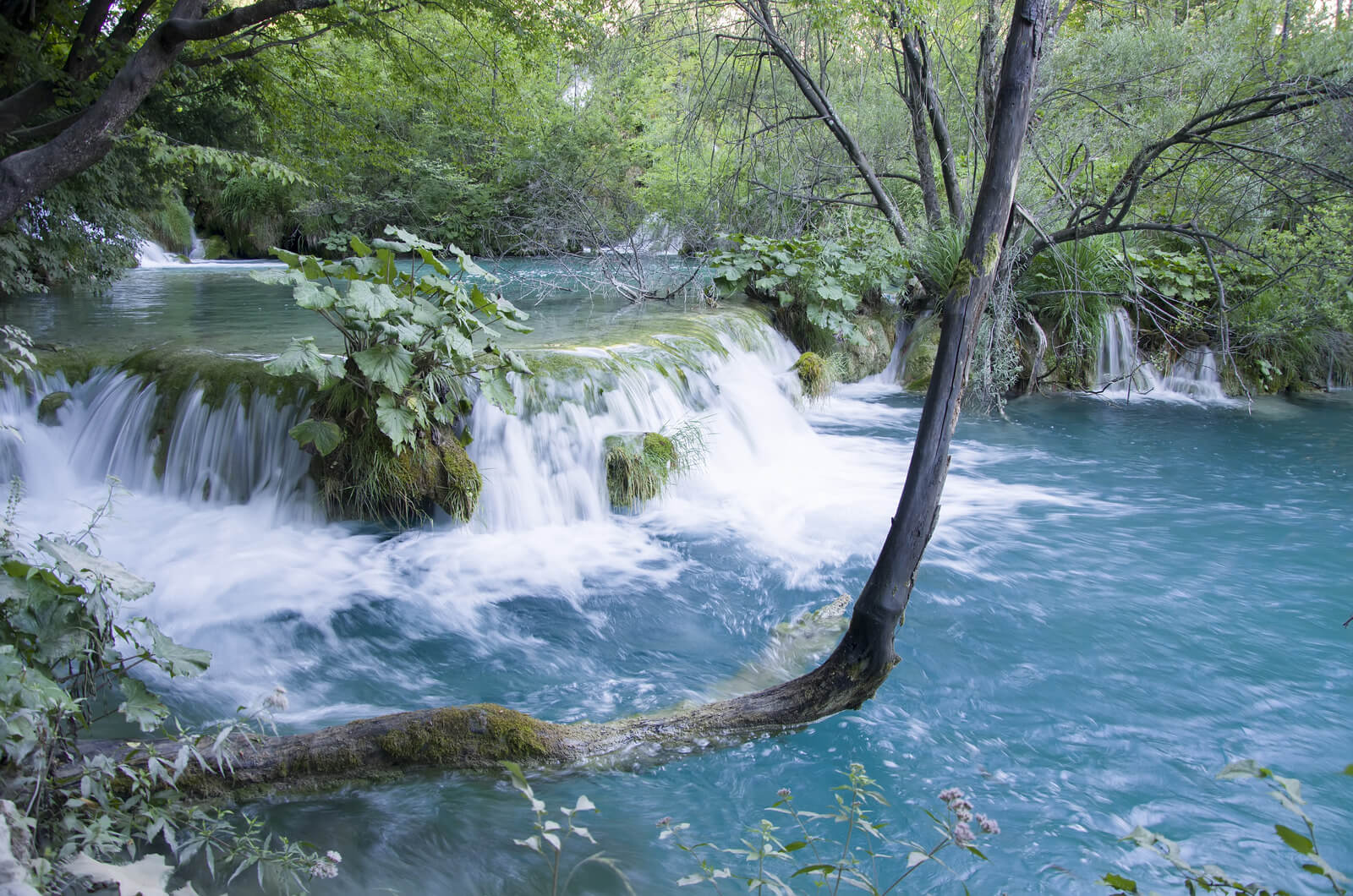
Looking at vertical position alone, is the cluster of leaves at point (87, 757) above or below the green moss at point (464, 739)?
above

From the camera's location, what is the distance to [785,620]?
501 centimetres

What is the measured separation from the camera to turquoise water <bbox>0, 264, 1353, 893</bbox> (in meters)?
3.14

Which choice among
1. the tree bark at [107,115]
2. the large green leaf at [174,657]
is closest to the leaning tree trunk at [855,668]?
the large green leaf at [174,657]

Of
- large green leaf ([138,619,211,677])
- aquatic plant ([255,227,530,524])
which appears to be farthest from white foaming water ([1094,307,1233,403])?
large green leaf ([138,619,211,677])

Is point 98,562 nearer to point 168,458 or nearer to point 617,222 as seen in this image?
point 168,458

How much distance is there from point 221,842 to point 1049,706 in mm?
3505

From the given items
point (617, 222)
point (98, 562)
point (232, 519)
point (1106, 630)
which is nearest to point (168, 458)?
point (232, 519)

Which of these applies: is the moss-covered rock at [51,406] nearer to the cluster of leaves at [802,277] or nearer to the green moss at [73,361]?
the green moss at [73,361]

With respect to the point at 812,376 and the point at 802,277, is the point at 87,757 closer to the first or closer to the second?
the point at 812,376

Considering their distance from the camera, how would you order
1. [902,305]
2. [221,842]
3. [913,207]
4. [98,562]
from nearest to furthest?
[98,562] < [221,842] < [902,305] < [913,207]

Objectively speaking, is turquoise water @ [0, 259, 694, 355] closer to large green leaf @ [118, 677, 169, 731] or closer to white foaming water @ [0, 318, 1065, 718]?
white foaming water @ [0, 318, 1065, 718]

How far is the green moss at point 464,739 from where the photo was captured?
10.2ft

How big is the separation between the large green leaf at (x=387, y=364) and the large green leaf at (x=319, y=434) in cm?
42

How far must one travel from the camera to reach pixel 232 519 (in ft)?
19.3
